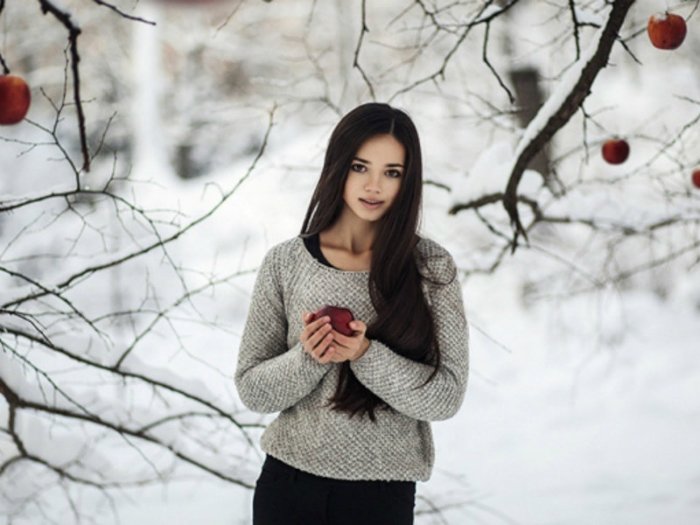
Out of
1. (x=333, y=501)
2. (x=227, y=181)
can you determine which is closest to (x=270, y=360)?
(x=333, y=501)

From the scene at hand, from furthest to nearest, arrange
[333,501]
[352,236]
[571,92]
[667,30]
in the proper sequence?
[571,92], [667,30], [352,236], [333,501]

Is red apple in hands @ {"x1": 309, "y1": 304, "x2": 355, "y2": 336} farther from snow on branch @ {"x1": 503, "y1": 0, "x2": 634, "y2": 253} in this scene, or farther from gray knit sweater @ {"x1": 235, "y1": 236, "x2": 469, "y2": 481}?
snow on branch @ {"x1": 503, "y1": 0, "x2": 634, "y2": 253}

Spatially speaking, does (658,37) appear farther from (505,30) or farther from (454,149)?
(454,149)

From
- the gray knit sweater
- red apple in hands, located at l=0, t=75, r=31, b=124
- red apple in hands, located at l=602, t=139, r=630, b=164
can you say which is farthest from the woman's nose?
red apple in hands, located at l=602, t=139, r=630, b=164

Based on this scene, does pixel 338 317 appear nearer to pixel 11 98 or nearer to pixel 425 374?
pixel 425 374

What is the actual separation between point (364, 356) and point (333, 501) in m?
0.23

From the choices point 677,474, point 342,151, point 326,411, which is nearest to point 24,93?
point 342,151

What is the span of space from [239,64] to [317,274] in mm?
10271

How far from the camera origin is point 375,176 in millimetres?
1482

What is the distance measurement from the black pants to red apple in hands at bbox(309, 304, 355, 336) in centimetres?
25

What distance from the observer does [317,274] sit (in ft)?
4.96

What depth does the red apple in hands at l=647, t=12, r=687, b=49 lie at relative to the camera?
1.84 meters

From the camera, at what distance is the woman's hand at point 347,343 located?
1348 millimetres

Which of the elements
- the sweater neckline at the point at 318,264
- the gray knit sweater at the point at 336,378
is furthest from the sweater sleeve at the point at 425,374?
the sweater neckline at the point at 318,264
